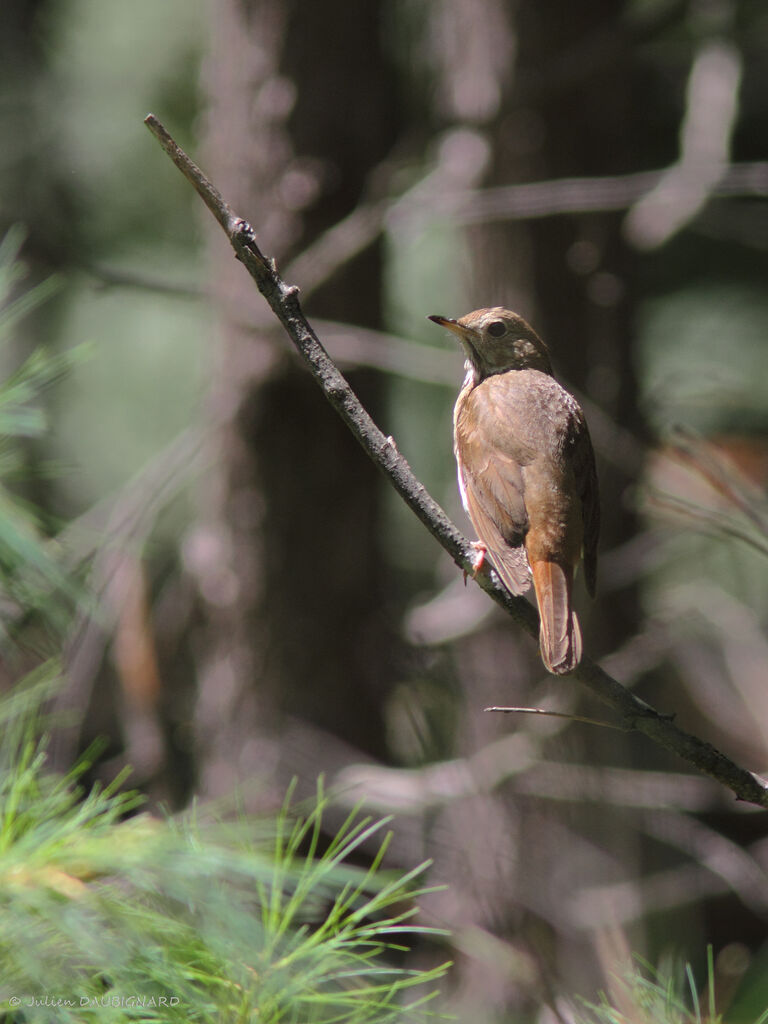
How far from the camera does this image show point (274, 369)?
436 centimetres

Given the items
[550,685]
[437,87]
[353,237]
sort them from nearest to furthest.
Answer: [353,237]
[550,685]
[437,87]

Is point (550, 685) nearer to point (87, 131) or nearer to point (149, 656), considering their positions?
point (149, 656)

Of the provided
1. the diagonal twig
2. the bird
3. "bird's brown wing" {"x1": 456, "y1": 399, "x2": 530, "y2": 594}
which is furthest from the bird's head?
the diagonal twig

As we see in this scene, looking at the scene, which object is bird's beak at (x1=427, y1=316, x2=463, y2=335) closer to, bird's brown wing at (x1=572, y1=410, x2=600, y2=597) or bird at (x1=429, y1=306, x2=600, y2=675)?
bird at (x1=429, y1=306, x2=600, y2=675)

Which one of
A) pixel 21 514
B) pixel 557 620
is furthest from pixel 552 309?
pixel 21 514

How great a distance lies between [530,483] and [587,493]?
0.50 feet

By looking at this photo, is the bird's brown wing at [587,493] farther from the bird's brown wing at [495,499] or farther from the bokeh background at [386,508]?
the bokeh background at [386,508]

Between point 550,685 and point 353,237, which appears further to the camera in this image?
point 550,685

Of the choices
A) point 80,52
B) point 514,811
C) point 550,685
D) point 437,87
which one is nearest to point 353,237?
point 437,87

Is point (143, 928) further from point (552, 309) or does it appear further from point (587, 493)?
point (552, 309)

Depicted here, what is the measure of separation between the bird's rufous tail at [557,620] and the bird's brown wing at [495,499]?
0.14 ft

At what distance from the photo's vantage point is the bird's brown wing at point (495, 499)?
99.1 inches

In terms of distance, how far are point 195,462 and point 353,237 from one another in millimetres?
1200

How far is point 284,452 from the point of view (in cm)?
445
